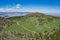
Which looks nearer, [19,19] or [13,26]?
[13,26]

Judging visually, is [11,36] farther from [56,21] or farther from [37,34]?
[56,21]

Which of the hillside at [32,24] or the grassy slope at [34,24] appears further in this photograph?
the grassy slope at [34,24]

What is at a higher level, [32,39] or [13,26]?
[13,26]

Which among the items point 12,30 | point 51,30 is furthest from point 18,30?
point 51,30

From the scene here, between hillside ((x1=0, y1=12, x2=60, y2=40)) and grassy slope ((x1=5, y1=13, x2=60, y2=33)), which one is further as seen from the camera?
grassy slope ((x1=5, y1=13, x2=60, y2=33))
